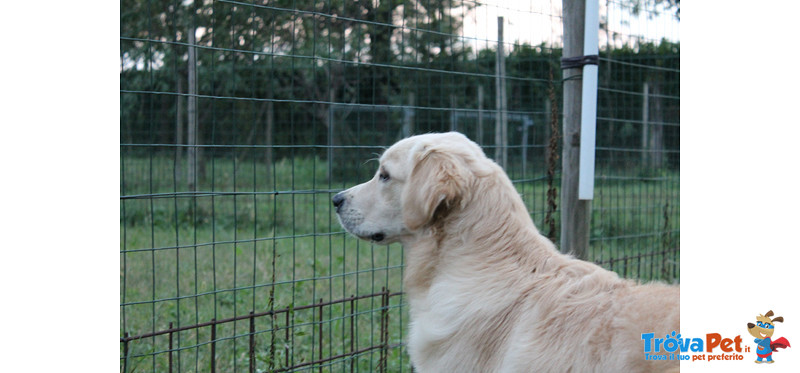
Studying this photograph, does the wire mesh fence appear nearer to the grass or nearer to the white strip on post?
the grass

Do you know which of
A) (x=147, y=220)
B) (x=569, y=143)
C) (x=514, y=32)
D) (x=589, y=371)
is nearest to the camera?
(x=589, y=371)

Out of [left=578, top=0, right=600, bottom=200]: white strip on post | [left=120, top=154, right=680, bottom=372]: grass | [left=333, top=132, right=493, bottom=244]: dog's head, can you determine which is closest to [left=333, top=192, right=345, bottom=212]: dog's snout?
[left=333, top=132, right=493, bottom=244]: dog's head

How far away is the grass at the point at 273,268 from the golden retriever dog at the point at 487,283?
742mm

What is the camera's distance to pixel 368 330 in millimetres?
4633

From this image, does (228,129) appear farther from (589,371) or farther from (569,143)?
(589,371)

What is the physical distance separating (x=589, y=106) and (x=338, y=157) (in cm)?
496

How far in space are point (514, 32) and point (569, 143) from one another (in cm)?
A: 110
